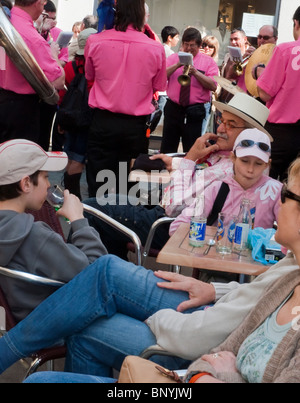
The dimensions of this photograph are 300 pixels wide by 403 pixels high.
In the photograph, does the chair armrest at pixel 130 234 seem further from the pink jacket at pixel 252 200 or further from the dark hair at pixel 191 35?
the dark hair at pixel 191 35

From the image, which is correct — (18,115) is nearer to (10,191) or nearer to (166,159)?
(166,159)

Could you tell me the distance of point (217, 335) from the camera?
2.27 meters

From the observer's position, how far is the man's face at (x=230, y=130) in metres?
4.05

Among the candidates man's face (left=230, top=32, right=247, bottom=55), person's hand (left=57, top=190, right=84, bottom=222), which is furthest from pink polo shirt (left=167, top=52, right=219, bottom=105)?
person's hand (left=57, top=190, right=84, bottom=222)

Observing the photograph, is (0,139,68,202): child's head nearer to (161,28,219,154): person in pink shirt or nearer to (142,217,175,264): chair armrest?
(142,217,175,264): chair armrest

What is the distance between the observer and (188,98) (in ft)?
22.9

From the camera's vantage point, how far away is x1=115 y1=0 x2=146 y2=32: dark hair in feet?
16.0

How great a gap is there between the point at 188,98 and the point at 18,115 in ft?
7.88

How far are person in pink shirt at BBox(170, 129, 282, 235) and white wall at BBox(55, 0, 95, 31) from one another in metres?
7.61

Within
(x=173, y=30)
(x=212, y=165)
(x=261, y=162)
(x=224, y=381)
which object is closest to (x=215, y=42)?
(x=173, y=30)

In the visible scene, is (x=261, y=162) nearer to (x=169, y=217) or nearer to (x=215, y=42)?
(x=169, y=217)

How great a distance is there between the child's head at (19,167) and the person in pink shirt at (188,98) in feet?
14.1

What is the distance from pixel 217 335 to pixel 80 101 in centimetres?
374
